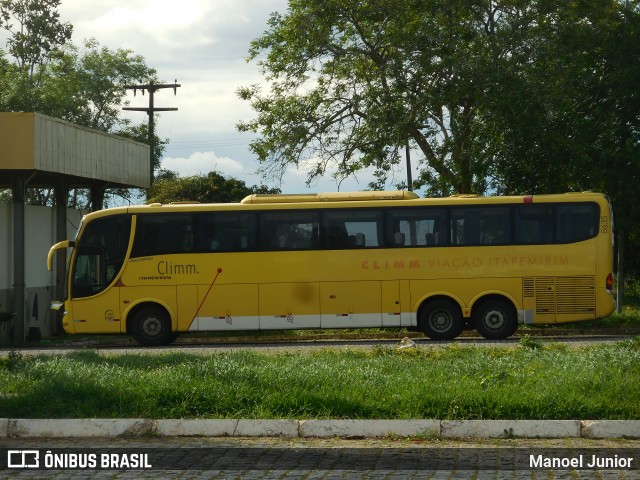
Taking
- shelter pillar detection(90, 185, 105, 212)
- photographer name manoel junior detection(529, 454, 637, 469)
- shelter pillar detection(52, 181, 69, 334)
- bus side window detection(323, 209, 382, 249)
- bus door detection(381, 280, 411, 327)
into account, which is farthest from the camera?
shelter pillar detection(90, 185, 105, 212)

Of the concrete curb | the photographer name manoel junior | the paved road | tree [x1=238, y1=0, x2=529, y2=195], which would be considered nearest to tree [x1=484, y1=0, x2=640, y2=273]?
tree [x1=238, y1=0, x2=529, y2=195]

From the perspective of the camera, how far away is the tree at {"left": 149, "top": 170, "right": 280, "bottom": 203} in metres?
49.9

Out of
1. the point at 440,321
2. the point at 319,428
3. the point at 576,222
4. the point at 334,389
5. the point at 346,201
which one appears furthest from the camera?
the point at 346,201

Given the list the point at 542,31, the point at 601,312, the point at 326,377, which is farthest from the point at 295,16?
the point at 326,377

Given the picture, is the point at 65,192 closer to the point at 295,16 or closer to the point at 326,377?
the point at 295,16

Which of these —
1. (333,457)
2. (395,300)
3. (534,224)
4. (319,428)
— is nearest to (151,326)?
(395,300)

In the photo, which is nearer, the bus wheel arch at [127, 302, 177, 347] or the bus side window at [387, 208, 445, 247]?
the bus side window at [387, 208, 445, 247]

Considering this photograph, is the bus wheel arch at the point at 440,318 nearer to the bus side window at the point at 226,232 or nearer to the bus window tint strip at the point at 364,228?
the bus window tint strip at the point at 364,228

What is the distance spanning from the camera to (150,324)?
81.5ft

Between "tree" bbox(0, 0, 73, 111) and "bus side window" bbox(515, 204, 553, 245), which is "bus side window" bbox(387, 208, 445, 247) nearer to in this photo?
"bus side window" bbox(515, 204, 553, 245)

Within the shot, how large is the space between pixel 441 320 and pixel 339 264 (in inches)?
102

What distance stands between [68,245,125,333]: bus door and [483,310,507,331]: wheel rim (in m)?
8.15

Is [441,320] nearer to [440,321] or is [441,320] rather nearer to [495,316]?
[440,321]

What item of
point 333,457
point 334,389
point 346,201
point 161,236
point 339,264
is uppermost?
point 346,201
